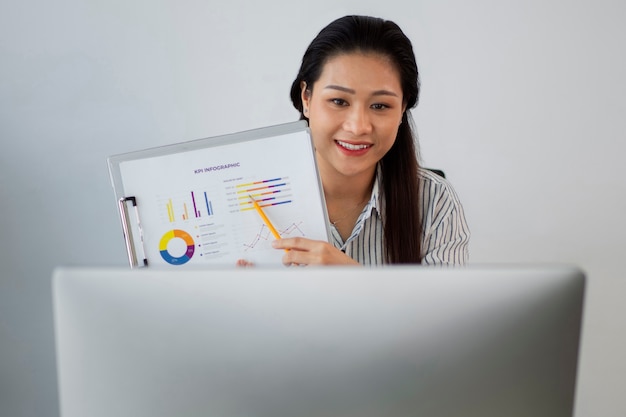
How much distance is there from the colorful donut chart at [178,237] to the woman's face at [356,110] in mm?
421

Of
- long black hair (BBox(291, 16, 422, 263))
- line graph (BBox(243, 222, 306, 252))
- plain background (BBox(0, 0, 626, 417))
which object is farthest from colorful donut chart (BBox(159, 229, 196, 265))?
plain background (BBox(0, 0, 626, 417))

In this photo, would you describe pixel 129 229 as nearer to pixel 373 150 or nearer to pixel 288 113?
pixel 373 150

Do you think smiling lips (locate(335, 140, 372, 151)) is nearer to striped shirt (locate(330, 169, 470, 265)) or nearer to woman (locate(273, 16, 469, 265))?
woman (locate(273, 16, 469, 265))

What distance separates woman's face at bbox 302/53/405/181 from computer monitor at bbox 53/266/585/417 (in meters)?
0.97

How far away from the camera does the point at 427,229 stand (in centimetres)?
167

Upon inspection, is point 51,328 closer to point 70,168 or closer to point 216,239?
point 70,168

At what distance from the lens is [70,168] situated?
8.36 feet

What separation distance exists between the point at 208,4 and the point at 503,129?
3.51 ft

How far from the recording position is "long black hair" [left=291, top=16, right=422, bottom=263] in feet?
5.28

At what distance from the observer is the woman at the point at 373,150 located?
62.2 inches

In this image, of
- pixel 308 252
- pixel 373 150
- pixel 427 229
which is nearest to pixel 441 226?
pixel 427 229

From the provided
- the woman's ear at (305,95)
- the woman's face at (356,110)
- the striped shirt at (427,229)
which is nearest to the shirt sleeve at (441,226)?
the striped shirt at (427,229)

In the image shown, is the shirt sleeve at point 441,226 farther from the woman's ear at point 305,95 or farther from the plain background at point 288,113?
the plain background at point 288,113

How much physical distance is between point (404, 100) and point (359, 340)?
1.14 meters
